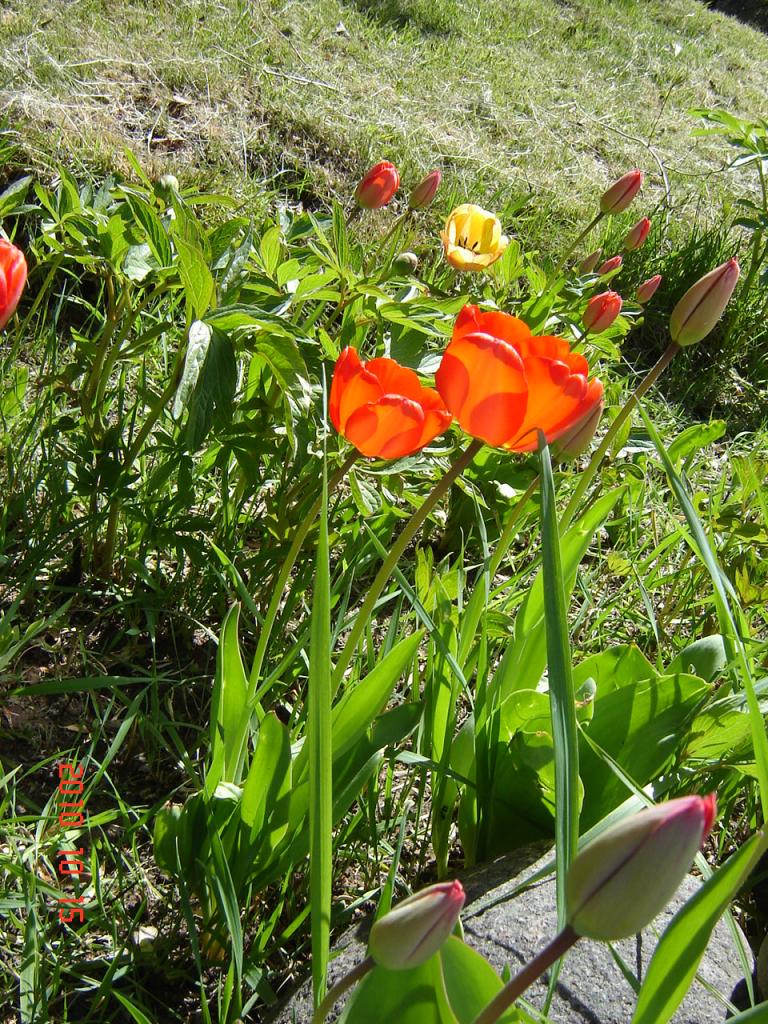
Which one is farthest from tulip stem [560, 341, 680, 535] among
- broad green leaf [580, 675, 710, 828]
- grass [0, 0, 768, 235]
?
grass [0, 0, 768, 235]

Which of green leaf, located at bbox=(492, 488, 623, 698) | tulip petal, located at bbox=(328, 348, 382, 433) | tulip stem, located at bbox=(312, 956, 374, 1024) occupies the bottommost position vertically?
green leaf, located at bbox=(492, 488, 623, 698)

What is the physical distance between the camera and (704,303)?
1056mm

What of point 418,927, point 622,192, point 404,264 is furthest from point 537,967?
point 622,192

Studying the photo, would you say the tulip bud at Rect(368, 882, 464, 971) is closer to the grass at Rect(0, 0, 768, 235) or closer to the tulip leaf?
the tulip leaf

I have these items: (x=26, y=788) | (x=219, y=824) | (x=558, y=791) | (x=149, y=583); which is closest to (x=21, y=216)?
(x=149, y=583)

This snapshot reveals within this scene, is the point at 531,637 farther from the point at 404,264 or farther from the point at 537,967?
the point at 537,967

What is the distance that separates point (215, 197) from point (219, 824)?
91cm

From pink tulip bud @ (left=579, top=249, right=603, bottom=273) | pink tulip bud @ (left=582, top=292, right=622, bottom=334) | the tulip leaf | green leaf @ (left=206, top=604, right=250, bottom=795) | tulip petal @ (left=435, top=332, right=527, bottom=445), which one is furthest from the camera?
pink tulip bud @ (left=579, top=249, right=603, bottom=273)

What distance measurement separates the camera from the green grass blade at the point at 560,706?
0.68m

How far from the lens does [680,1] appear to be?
673 cm

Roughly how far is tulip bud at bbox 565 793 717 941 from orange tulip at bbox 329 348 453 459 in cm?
52

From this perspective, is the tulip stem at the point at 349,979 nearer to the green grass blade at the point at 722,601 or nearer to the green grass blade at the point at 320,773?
the green grass blade at the point at 320,773

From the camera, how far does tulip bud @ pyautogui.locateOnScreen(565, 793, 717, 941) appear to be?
1.63ft
